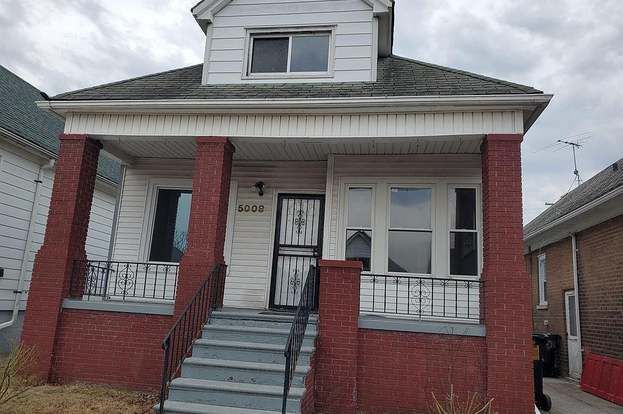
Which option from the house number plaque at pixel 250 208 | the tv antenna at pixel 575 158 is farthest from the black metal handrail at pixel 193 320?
the tv antenna at pixel 575 158

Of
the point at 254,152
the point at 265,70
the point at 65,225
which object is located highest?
the point at 265,70

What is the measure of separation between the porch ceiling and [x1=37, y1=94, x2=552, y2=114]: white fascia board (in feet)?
1.42

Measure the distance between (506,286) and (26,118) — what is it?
10.8m

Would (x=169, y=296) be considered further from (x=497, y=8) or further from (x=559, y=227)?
(x=497, y=8)

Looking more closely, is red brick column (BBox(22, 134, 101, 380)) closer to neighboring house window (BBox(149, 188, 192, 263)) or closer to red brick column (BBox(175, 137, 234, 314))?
neighboring house window (BBox(149, 188, 192, 263))

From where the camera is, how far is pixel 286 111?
6914 mm

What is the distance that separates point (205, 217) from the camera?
6.82 meters

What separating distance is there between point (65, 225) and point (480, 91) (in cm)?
635

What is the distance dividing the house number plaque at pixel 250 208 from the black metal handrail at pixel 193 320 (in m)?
1.80

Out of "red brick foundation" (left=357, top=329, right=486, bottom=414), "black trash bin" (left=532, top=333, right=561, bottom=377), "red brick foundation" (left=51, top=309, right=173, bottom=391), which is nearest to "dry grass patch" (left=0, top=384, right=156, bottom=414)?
"red brick foundation" (left=51, top=309, right=173, bottom=391)

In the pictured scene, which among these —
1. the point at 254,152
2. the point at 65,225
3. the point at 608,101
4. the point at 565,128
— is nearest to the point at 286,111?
the point at 254,152

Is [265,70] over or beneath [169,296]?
over

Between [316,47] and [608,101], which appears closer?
[316,47]

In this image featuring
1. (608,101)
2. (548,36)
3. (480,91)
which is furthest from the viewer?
(608,101)
